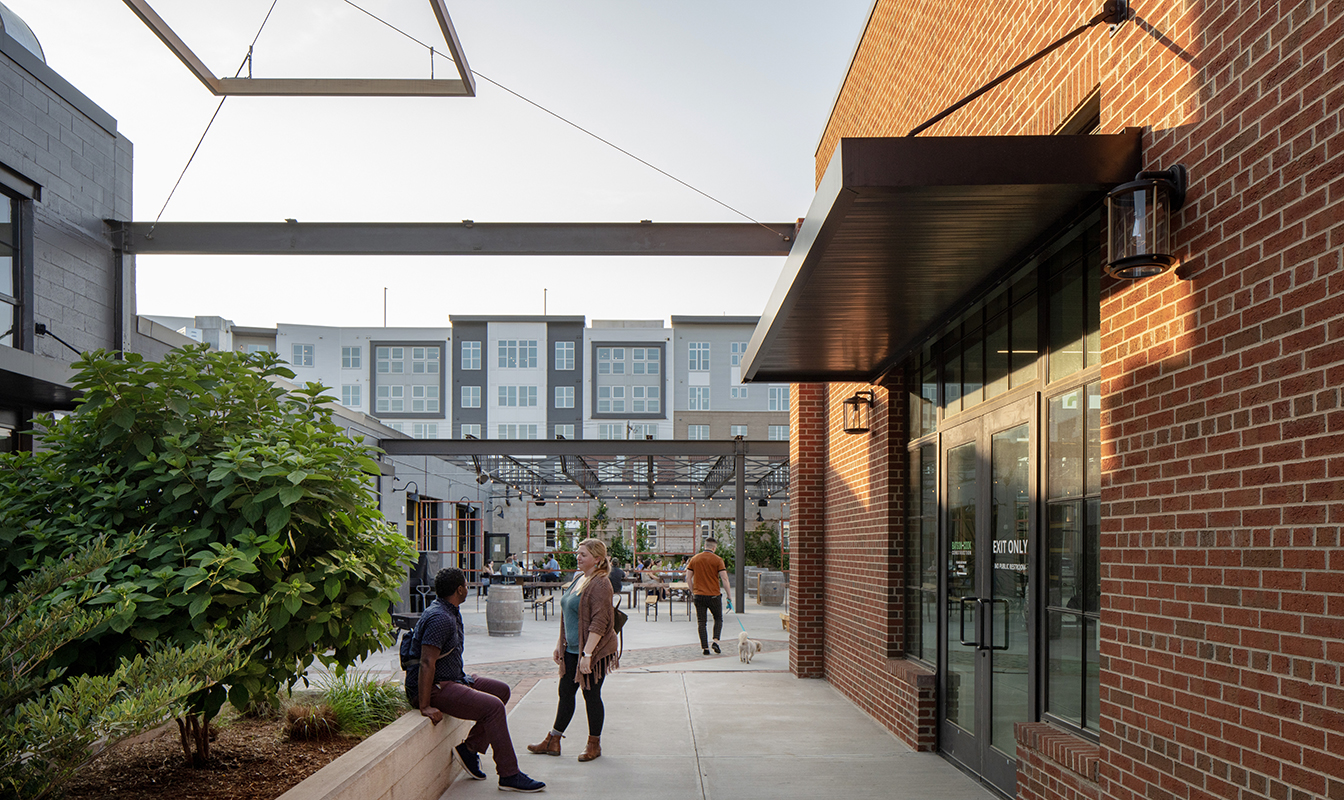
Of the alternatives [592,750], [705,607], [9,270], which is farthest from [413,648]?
[705,607]

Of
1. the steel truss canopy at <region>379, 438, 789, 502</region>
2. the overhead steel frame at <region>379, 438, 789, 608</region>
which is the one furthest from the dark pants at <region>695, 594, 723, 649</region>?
the steel truss canopy at <region>379, 438, 789, 502</region>

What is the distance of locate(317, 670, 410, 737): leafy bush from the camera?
256 inches

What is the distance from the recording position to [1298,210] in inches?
127

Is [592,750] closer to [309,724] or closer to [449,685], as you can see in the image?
[449,685]

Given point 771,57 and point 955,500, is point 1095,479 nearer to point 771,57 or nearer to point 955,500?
point 955,500

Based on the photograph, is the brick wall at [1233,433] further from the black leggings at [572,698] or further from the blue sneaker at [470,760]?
the blue sneaker at [470,760]

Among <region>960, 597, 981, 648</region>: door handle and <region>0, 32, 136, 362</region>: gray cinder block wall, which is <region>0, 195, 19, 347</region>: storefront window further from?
<region>960, 597, 981, 648</region>: door handle

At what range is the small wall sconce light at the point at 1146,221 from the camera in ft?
12.7

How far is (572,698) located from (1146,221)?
580cm

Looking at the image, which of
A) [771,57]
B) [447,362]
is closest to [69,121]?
[771,57]

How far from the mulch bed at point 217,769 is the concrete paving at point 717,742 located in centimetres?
123

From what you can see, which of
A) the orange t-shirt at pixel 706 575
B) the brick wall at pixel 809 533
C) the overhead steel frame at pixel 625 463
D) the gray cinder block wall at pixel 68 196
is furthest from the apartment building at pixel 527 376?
the gray cinder block wall at pixel 68 196

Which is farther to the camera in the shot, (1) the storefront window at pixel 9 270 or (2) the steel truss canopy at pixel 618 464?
(2) the steel truss canopy at pixel 618 464

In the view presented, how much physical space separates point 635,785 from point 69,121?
9856 millimetres
